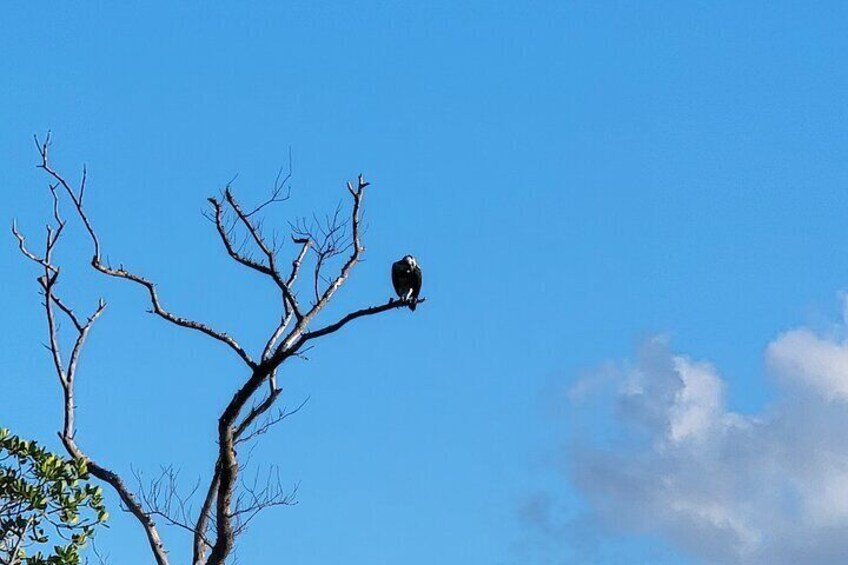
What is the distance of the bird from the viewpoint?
18531 millimetres

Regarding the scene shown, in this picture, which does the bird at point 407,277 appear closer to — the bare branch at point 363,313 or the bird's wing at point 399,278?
the bird's wing at point 399,278

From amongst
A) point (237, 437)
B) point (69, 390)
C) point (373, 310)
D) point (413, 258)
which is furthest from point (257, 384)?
point (413, 258)

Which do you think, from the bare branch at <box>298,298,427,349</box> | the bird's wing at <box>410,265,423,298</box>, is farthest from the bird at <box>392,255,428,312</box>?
the bare branch at <box>298,298,427,349</box>

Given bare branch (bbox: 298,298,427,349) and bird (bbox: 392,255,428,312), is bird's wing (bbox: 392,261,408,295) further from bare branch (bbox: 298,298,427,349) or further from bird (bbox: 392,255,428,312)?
bare branch (bbox: 298,298,427,349)

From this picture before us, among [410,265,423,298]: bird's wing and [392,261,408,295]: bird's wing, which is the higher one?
[392,261,408,295]: bird's wing

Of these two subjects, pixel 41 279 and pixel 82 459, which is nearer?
pixel 82 459

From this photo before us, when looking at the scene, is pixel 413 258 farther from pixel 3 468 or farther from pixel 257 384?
pixel 3 468

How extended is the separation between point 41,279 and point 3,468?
2397mm

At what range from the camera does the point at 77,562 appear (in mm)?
12219

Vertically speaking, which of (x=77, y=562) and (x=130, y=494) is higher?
(x=130, y=494)

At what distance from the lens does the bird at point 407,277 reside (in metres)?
18.5

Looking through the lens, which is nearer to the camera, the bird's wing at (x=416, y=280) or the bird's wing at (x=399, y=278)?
the bird's wing at (x=416, y=280)

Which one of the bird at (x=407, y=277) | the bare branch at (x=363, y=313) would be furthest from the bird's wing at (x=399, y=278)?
the bare branch at (x=363, y=313)

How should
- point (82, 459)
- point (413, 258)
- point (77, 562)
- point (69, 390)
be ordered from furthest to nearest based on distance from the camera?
point (413, 258) < point (69, 390) < point (82, 459) < point (77, 562)
